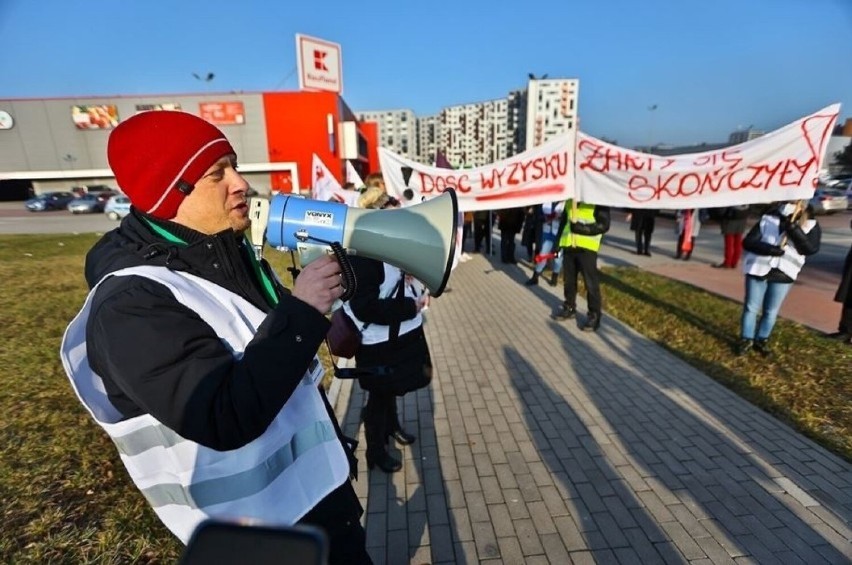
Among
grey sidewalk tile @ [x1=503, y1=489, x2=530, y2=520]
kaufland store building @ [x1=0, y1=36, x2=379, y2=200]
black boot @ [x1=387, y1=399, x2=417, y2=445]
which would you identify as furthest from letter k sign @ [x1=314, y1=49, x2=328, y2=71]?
grey sidewalk tile @ [x1=503, y1=489, x2=530, y2=520]

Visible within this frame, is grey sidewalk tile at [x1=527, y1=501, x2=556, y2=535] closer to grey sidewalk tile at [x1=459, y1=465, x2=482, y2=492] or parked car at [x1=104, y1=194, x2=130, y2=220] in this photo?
grey sidewalk tile at [x1=459, y1=465, x2=482, y2=492]

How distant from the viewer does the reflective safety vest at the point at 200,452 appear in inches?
42.0

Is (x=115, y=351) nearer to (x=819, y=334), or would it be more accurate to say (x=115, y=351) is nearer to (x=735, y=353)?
(x=735, y=353)

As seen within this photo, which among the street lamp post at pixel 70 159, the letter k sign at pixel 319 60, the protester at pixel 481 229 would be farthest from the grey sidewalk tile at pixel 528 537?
the street lamp post at pixel 70 159

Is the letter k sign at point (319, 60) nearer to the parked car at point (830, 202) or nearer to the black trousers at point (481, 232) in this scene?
the black trousers at point (481, 232)

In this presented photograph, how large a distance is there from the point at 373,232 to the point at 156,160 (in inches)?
23.6

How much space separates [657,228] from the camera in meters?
16.3

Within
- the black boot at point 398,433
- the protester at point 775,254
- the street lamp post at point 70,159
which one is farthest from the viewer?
the street lamp post at point 70,159

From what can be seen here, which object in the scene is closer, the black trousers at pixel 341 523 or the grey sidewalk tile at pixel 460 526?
the black trousers at pixel 341 523

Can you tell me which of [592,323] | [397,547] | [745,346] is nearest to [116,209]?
[592,323]

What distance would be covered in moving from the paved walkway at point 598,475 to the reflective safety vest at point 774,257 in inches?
47.8

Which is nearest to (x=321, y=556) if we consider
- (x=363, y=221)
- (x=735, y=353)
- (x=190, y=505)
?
(x=190, y=505)

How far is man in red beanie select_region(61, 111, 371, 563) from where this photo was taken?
939 millimetres

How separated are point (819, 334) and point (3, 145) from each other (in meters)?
49.9
